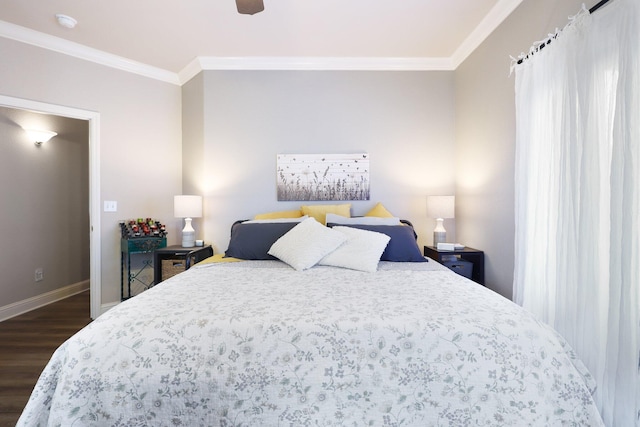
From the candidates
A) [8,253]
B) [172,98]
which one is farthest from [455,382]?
[8,253]

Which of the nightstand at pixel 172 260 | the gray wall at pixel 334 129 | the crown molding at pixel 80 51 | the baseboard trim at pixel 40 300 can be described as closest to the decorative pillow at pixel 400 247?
the gray wall at pixel 334 129

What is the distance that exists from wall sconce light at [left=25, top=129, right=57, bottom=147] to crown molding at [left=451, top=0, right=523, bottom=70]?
479cm

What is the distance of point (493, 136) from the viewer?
2477mm

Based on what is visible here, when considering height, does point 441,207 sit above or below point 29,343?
above

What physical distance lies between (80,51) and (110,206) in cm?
160

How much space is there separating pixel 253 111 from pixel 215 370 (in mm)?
2784

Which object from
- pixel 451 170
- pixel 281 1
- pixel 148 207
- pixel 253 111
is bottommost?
pixel 148 207

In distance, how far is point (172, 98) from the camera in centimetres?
337

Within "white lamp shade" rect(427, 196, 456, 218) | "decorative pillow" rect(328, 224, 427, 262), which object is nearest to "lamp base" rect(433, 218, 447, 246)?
"white lamp shade" rect(427, 196, 456, 218)

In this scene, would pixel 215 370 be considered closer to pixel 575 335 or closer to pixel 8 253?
pixel 575 335

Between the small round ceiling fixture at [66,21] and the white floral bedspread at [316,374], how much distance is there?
2792 millimetres

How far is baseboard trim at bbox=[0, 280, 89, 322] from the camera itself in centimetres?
295

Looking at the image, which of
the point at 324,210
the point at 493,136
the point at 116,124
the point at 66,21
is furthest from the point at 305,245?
the point at 66,21

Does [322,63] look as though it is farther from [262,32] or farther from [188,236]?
[188,236]
